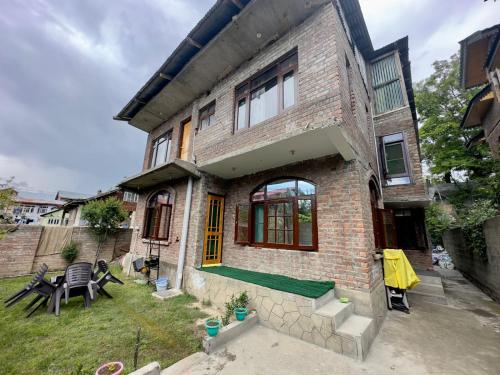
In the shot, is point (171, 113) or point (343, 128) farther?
point (171, 113)

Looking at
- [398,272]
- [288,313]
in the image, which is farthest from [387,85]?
[288,313]

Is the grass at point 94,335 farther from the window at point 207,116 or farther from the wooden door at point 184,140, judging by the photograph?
the window at point 207,116

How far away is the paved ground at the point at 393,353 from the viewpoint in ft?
8.55

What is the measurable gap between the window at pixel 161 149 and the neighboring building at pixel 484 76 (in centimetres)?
1021

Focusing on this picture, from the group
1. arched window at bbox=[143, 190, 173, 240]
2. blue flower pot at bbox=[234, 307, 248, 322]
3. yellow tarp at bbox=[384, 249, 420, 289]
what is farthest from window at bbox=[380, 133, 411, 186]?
arched window at bbox=[143, 190, 173, 240]

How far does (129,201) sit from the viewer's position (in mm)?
20953

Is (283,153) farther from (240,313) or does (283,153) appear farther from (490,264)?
(490,264)

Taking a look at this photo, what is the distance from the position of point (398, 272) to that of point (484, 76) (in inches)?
284

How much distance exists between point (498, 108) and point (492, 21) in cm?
416

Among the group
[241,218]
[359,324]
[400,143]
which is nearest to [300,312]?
[359,324]

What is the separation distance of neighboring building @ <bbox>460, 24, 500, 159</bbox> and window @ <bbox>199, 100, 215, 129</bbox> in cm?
741

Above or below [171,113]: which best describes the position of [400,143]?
below

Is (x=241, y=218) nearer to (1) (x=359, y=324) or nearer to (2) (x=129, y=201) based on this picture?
(1) (x=359, y=324)

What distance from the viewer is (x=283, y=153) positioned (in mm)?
4652
